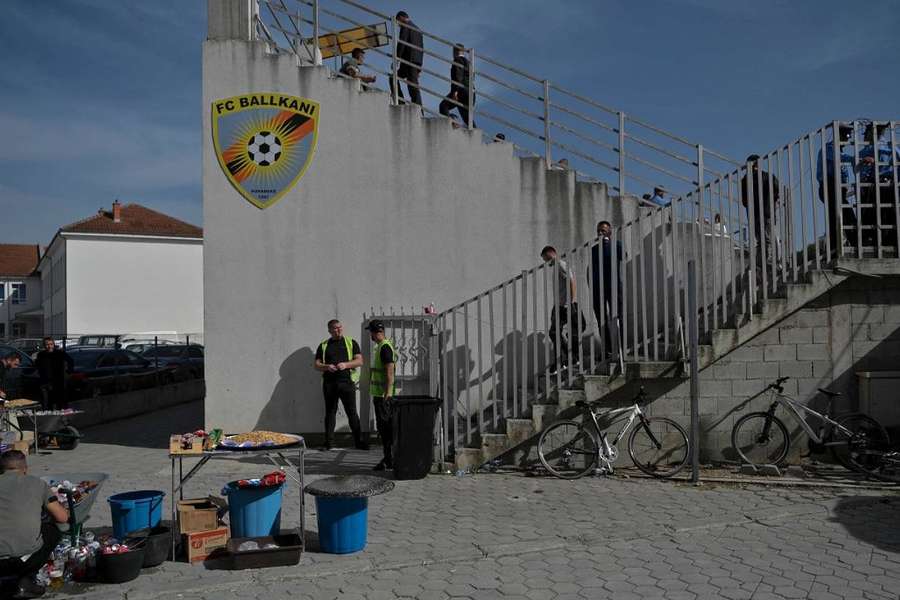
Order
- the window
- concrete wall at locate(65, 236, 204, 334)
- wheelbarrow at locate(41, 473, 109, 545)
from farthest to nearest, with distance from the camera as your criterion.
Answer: the window
concrete wall at locate(65, 236, 204, 334)
wheelbarrow at locate(41, 473, 109, 545)

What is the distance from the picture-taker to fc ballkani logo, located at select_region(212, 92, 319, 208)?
11.0 metres

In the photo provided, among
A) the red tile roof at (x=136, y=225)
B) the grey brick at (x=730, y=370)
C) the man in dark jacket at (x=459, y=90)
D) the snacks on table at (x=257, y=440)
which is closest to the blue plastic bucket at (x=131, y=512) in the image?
the snacks on table at (x=257, y=440)

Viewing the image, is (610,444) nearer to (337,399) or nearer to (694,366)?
(694,366)

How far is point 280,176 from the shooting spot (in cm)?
1109

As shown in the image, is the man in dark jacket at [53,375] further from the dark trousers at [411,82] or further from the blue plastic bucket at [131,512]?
the blue plastic bucket at [131,512]

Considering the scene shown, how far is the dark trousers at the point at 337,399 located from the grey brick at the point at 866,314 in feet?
21.2

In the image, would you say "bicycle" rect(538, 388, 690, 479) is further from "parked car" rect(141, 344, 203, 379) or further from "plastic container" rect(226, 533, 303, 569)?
"parked car" rect(141, 344, 203, 379)

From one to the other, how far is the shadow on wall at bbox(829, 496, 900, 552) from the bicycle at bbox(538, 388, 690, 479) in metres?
1.84

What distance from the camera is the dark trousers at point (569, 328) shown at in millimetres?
9023

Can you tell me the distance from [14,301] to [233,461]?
65.2 metres

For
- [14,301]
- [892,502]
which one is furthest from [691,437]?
[14,301]

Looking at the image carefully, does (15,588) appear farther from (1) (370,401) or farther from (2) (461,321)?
(2) (461,321)

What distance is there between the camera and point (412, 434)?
8625 millimetres

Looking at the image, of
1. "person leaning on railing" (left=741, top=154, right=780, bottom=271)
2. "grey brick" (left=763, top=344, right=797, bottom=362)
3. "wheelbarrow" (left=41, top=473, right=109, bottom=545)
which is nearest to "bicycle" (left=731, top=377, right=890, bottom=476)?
"grey brick" (left=763, top=344, right=797, bottom=362)
